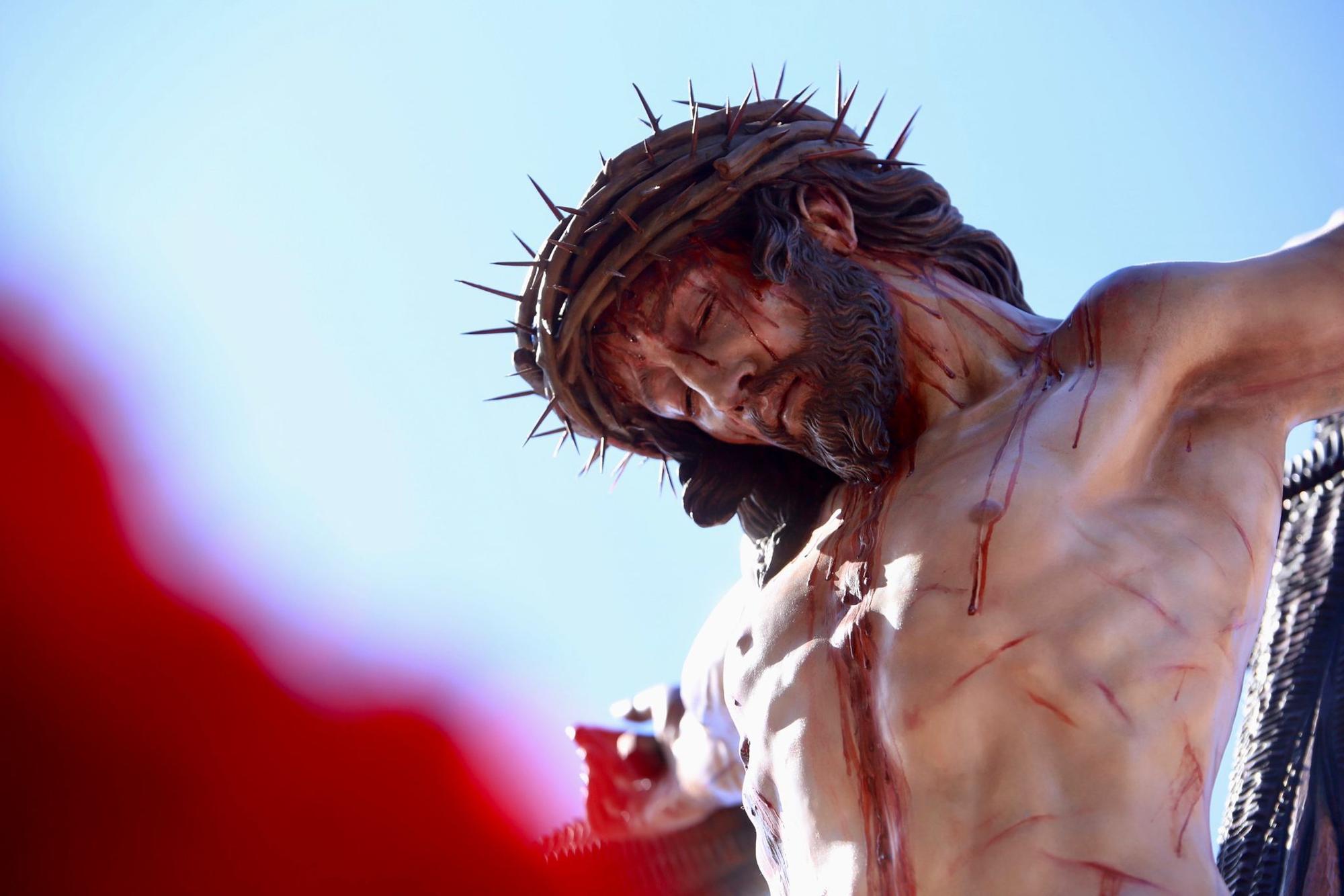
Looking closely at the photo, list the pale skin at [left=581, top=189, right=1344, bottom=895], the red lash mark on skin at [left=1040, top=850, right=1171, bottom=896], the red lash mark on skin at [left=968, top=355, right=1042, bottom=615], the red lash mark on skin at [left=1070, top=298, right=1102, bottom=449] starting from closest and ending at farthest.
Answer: the red lash mark on skin at [left=1040, top=850, right=1171, bottom=896]
the pale skin at [left=581, top=189, right=1344, bottom=895]
the red lash mark on skin at [left=968, top=355, right=1042, bottom=615]
the red lash mark on skin at [left=1070, top=298, right=1102, bottom=449]

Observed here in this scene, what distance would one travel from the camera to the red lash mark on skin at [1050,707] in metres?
1.91

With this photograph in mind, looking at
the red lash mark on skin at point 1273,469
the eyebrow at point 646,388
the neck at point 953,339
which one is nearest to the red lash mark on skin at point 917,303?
the neck at point 953,339

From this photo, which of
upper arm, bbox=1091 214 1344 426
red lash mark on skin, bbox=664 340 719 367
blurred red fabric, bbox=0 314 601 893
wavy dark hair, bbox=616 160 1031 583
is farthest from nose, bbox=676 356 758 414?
blurred red fabric, bbox=0 314 601 893

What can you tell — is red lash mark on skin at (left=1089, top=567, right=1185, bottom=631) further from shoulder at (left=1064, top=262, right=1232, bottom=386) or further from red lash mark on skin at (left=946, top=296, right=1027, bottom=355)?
red lash mark on skin at (left=946, top=296, right=1027, bottom=355)

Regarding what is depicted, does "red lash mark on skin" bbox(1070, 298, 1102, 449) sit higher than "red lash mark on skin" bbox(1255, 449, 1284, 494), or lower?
higher

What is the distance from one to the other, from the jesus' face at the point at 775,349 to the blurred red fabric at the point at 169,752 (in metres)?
1.38

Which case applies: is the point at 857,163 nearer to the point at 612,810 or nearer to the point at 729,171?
the point at 729,171

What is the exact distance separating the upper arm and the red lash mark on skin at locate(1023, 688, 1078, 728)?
58 cm

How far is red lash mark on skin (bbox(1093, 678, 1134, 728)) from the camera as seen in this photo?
1901mm

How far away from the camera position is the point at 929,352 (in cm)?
251

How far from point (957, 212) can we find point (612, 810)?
1.37 m

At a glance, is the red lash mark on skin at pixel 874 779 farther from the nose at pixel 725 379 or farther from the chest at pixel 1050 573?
the nose at pixel 725 379

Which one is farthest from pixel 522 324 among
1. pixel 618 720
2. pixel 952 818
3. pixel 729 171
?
pixel 952 818

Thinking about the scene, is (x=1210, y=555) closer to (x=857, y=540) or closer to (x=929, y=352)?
(x=857, y=540)
